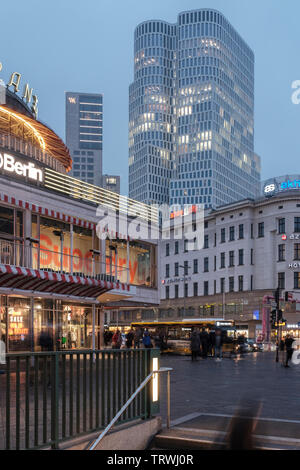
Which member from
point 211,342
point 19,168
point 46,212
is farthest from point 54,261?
point 211,342

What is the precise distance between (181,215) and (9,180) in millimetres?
68238

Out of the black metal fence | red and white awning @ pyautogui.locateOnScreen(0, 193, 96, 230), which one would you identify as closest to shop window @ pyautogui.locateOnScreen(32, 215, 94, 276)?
red and white awning @ pyautogui.locateOnScreen(0, 193, 96, 230)

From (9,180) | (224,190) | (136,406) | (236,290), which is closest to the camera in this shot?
(136,406)

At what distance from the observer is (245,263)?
7944 cm

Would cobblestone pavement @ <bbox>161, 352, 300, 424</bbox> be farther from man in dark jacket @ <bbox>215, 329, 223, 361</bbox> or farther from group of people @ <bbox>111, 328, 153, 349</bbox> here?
man in dark jacket @ <bbox>215, 329, 223, 361</bbox>

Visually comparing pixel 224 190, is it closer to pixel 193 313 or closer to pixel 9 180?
pixel 193 313

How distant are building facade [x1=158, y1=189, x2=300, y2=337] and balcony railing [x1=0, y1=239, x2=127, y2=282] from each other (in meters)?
41.2

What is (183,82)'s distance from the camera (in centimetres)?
17675

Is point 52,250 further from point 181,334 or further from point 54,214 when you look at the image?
point 181,334

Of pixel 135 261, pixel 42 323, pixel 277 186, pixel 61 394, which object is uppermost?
pixel 277 186

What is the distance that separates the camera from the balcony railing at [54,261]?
79.8ft

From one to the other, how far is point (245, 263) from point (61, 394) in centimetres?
7390

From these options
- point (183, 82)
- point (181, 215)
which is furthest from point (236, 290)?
point (183, 82)

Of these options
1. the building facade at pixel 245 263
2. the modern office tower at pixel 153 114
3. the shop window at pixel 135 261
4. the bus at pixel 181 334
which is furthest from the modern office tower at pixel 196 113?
the shop window at pixel 135 261
